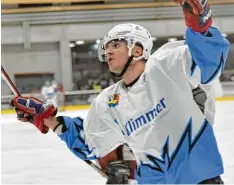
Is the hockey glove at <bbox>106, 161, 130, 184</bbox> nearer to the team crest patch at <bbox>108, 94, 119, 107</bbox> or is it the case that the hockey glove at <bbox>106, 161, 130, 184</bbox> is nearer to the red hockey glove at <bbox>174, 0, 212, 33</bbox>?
the team crest patch at <bbox>108, 94, 119, 107</bbox>

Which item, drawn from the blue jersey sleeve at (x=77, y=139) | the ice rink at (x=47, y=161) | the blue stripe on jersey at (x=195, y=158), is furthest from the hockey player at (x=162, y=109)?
the ice rink at (x=47, y=161)

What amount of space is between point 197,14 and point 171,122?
13.4 inches

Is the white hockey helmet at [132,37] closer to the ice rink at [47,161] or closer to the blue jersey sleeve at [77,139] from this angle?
the blue jersey sleeve at [77,139]

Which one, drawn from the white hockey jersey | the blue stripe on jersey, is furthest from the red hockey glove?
the blue stripe on jersey

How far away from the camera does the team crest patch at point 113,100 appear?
4.67ft

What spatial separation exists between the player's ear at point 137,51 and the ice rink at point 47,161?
107cm

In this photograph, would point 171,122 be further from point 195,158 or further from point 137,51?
point 137,51

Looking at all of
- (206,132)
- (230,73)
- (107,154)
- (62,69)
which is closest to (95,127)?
(107,154)

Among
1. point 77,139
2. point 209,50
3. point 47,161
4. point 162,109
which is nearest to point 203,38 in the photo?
point 209,50

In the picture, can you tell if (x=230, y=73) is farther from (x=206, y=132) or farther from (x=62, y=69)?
(x=206, y=132)

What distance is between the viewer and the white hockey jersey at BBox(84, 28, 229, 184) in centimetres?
125

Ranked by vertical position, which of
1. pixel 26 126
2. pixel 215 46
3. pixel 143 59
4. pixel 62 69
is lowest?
pixel 62 69

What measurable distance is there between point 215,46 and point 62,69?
994cm

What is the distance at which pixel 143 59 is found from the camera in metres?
1.38
